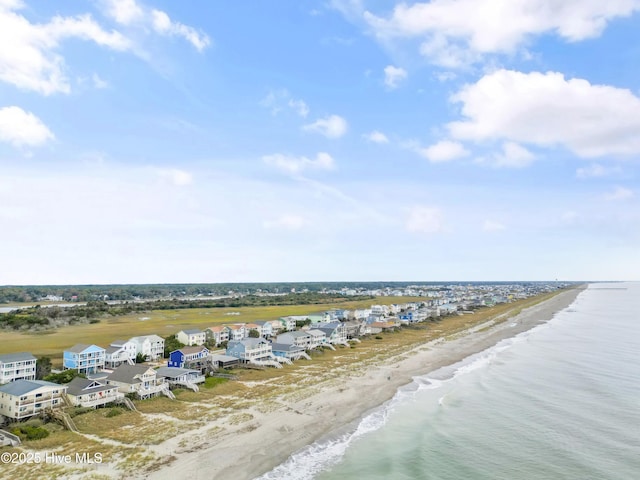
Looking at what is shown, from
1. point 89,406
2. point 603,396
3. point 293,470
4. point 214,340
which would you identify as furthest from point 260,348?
point 603,396

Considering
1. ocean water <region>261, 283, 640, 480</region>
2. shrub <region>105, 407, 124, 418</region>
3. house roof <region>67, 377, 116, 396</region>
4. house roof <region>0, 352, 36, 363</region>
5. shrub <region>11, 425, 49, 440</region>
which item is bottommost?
ocean water <region>261, 283, 640, 480</region>

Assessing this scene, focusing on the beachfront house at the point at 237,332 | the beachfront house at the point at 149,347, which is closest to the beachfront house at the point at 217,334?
the beachfront house at the point at 237,332

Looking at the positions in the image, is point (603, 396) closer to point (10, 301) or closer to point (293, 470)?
point (293, 470)

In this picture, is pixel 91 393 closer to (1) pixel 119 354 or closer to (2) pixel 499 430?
(1) pixel 119 354

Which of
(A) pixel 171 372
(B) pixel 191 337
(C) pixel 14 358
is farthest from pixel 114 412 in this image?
(B) pixel 191 337

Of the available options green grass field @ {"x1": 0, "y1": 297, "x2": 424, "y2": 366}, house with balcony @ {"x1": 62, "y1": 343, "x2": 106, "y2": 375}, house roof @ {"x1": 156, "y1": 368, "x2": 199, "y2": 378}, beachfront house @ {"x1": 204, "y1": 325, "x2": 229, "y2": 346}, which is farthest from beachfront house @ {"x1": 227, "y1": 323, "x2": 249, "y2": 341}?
house roof @ {"x1": 156, "y1": 368, "x2": 199, "y2": 378}

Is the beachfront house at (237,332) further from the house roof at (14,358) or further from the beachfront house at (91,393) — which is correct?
the beachfront house at (91,393)

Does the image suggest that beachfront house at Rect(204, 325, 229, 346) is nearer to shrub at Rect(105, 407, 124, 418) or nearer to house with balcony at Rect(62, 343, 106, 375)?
house with balcony at Rect(62, 343, 106, 375)
